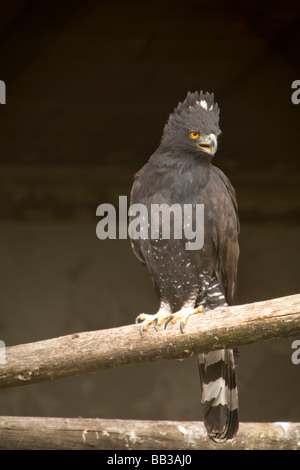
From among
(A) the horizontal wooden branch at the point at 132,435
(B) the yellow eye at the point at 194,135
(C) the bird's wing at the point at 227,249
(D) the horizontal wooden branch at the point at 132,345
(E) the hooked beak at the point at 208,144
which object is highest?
(B) the yellow eye at the point at 194,135

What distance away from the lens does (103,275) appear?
7.81 meters

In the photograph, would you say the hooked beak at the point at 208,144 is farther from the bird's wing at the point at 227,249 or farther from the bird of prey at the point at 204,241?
the bird's wing at the point at 227,249

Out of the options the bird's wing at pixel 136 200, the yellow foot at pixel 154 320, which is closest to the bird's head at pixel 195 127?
the bird's wing at pixel 136 200

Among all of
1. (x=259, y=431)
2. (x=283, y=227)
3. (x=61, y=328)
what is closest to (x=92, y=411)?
(x=61, y=328)

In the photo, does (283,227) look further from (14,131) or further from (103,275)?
(14,131)

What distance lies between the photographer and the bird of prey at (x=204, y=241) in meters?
4.75

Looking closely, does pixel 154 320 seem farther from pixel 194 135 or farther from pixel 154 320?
pixel 194 135

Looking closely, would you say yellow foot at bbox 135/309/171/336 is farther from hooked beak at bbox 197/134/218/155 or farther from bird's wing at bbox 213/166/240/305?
hooked beak at bbox 197/134/218/155

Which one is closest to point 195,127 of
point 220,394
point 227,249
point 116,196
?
point 227,249

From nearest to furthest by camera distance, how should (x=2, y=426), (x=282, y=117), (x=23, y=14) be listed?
(x=2, y=426) < (x=23, y=14) < (x=282, y=117)

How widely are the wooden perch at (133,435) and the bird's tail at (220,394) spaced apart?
138 mm

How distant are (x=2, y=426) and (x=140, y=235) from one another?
1342 mm

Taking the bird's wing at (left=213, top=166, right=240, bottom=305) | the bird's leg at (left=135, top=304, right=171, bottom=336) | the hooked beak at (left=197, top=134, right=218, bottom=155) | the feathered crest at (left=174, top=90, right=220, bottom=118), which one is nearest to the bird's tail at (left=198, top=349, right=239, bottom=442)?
the bird's wing at (left=213, top=166, right=240, bottom=305)

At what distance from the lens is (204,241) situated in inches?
191
